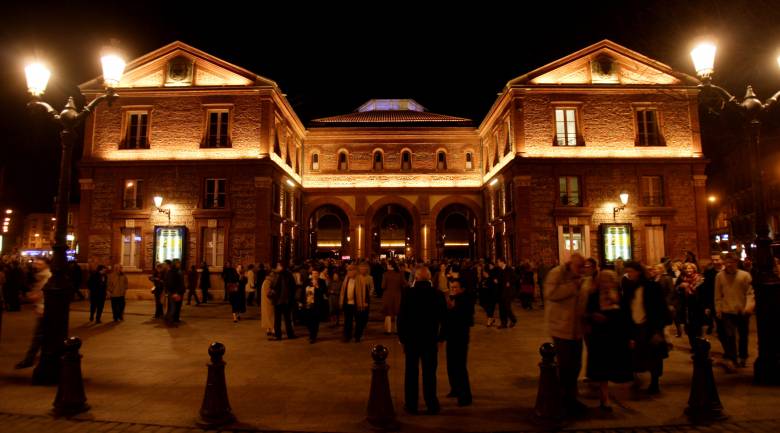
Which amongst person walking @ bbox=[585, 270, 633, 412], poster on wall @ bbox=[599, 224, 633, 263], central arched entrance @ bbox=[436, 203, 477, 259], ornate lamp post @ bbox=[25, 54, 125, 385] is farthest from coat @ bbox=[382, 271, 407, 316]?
central arched entrance @ bbox=[436, 203, 477, 259]

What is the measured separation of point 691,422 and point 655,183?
23958 millimetres

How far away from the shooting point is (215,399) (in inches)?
225

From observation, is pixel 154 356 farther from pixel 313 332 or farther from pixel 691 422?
pixel 691 422

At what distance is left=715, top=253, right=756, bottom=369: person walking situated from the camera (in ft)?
27.8

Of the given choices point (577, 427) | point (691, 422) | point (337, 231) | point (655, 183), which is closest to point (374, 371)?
point (577, 427)

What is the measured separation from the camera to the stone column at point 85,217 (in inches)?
1008

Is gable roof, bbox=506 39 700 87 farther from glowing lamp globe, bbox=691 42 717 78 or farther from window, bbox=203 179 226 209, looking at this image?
glowing lamp globe, bbox=691 42 717 78

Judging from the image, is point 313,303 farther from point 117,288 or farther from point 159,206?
point 159,206

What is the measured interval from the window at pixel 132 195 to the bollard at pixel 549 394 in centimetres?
2533

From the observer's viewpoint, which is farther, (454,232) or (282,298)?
(454,232)

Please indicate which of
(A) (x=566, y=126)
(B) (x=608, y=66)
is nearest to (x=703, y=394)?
(A) (x=566, y=126)

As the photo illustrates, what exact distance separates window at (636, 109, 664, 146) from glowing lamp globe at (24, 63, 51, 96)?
26987 millimetres

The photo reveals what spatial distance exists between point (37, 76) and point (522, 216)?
71.2ft

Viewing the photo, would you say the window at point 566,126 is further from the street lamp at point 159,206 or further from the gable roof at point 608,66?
the street lamp at point 159,206
